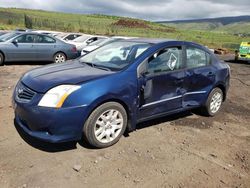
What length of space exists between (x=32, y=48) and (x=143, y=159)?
908 cm

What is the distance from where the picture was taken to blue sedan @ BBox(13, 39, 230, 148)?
4.06 meters

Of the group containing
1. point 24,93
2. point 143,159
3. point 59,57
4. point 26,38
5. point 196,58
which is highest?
point 196,58

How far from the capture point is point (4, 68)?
11.0 metres

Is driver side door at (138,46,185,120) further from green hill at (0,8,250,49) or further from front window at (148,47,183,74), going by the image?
green hill at (0,8,250,49)

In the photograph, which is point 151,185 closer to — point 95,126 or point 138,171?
point 138,171

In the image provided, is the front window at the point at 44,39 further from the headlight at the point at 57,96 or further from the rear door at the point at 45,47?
the headlight at the point at 57,96

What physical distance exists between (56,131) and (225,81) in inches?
156

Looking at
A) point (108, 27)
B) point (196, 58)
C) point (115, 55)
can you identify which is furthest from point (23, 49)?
point (108, 27)

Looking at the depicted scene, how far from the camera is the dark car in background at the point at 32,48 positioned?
38.0 ft

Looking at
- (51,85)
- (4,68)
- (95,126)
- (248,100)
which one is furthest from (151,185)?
(4,68)

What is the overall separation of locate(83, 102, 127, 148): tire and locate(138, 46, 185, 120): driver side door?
421mm

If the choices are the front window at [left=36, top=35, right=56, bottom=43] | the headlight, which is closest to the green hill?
the front window at [left=36, top=35, right=56, bottom=43]

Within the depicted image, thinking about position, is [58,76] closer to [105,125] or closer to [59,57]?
[105,125]

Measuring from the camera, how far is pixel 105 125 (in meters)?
4.46
